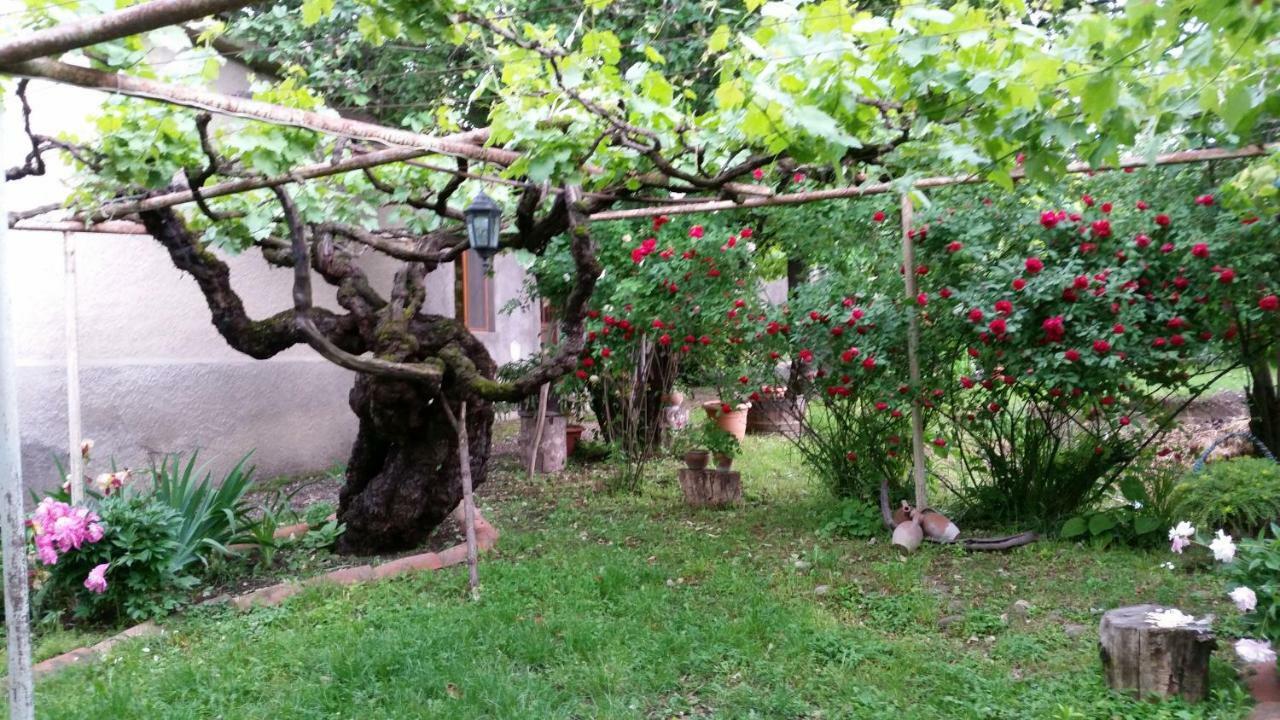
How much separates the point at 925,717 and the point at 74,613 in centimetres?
413

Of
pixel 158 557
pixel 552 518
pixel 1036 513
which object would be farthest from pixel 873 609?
pixel 158 557

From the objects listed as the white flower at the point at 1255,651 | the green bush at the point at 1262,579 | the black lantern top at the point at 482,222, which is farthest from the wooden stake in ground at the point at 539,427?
the white flower at the point at 1255,651

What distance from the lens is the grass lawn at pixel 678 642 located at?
353 centimetres

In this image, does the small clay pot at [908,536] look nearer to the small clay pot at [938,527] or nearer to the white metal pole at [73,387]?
the small clay pot at [938,527]

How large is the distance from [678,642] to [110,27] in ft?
10.3

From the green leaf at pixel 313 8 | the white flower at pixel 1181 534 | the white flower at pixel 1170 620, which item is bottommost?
the white flower at pixel 1170 620

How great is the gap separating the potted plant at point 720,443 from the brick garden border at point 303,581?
1821 mm

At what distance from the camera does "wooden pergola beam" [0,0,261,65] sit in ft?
6.80

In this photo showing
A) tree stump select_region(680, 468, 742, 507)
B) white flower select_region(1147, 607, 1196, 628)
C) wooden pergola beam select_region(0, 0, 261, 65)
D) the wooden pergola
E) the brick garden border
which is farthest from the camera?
tree stump select_region(680, 468, 742, 507)

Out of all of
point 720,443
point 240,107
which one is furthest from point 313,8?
point 720,443

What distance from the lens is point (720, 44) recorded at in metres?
3.64

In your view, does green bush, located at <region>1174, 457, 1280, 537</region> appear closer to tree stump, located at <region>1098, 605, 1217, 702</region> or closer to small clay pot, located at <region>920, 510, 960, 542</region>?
small clay pot, located at <region>920, 510, 960, 542</region>

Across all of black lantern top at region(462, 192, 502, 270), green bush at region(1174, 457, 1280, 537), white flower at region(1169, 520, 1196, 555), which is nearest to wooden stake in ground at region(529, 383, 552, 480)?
black lantern top at region(462, 192, 502, 270)

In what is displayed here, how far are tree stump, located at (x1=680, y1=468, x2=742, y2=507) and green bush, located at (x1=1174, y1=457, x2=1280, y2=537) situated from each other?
2.90 meters
